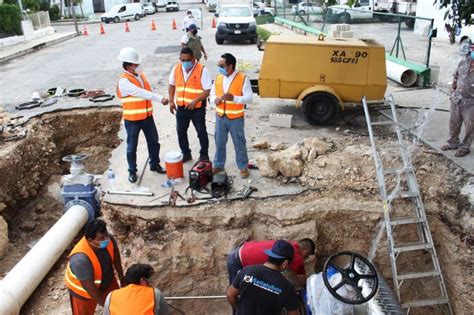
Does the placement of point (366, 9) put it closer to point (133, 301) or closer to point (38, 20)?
point (38, 20)

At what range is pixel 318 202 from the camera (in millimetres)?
5688

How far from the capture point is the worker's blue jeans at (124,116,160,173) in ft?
19.8

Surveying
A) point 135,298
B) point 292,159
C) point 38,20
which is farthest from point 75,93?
point 38,20

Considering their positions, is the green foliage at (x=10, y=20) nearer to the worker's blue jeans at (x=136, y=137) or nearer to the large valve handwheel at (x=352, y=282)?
the worker's blue jeans at (x=136, y=137)

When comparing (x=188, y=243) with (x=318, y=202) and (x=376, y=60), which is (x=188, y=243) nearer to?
(x=318, y=202)

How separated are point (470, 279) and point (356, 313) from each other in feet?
5.81

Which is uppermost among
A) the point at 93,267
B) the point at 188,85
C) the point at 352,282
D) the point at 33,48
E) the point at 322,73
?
the point at 188,85

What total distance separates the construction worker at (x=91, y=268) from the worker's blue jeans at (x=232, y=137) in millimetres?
2254

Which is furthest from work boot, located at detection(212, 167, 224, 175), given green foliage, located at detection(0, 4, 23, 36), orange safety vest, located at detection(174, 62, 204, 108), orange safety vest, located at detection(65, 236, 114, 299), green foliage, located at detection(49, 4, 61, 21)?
green foliage, located at detection(49, 4, 61, 21)

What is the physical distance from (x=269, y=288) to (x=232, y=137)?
282 cm

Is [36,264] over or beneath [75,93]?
beneath

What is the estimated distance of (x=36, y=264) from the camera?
5801 mm

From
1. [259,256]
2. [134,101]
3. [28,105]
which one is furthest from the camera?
[28,105]

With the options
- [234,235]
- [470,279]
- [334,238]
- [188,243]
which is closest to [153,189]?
[188,243]
